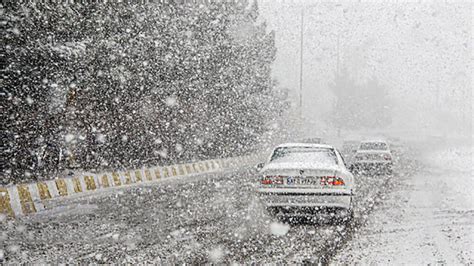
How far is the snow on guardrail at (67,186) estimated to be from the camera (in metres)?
12.3

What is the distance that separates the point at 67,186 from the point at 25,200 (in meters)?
2.14

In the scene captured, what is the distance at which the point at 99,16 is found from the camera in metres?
21.5

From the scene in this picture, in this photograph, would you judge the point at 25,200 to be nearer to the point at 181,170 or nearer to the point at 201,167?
the point at 181,170

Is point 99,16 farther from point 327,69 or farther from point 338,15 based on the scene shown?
point 327,69

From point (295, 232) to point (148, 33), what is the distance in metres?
18.0

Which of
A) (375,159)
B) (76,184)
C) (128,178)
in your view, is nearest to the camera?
(76,184)

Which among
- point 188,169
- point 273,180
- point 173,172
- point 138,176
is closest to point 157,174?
point 173,172

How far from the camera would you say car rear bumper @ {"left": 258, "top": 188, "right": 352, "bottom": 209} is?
965 cm

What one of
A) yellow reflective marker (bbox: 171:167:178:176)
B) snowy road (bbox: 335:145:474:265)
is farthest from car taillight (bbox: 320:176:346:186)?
yellow reflective marker (bbox: 171:167:178:176)

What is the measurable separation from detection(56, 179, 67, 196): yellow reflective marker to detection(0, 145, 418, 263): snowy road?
0.27 m

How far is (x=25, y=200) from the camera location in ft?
41.9

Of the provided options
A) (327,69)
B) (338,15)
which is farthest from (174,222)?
(327,69)

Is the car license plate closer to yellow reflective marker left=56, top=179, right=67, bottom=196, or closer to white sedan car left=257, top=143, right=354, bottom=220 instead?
white sedan car left=257, top=143, right=354, bottom=220

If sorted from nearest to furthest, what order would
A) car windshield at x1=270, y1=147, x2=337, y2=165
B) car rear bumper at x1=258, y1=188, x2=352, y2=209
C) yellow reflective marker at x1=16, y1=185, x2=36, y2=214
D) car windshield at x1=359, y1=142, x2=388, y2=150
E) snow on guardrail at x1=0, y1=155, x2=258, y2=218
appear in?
car rear bumper at x1=258, y1=188, x2=352, y2=209
car windshield at x1=270, y1=147, x2=337, y2=165
snow on guardrail at x1=0, y1=155, x2=258, y2=218
yellow reflective marker at x1=16, y1=185, x2=36, y2=214
car windshield at x1=359, y1=142, x2=388, y2=150
